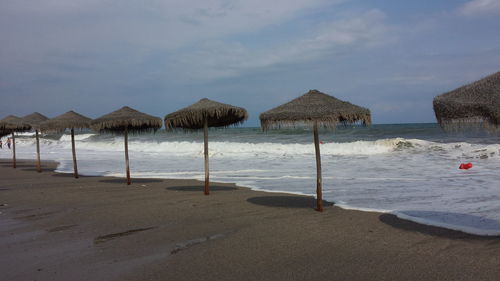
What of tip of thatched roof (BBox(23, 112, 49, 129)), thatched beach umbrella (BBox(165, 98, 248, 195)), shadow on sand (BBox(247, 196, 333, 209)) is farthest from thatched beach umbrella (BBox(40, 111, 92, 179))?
shadow on sand (BBox(247, 196, 333, 209))

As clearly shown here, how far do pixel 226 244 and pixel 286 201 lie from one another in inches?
118

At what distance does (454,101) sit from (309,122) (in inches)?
95.2

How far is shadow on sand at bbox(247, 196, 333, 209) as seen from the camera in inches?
289

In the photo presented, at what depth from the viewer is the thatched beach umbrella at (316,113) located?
6.20m

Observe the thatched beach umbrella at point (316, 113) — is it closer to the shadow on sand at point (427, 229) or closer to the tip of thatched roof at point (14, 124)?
the shadow on sand at point (427, 229)

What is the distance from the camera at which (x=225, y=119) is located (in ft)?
30.6

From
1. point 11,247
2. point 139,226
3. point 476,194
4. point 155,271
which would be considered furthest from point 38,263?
point 476,194

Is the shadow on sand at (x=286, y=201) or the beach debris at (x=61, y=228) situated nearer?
the beach debris at (x=61, y=228)

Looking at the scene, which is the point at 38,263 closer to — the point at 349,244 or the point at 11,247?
the point at 11,247

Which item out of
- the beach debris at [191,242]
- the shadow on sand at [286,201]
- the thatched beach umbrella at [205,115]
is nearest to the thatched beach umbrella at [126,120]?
the thatched beach umbrella at [205,115]

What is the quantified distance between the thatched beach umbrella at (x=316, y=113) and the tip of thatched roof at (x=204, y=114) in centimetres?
165

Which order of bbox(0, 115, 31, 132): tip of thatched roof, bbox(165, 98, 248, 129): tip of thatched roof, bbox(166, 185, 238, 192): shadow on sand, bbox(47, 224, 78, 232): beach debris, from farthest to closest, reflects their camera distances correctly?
bbox(0, 115, 31, 132): tip of thatched roof, bbox(166, 185, 238, 192): shadow on sand, bbox(165, 98, 248, 129): tip of thatched roof, bbox(47, 224, 78, 232): beach debris

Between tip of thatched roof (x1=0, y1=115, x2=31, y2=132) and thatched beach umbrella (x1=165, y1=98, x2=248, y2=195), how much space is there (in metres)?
9.09

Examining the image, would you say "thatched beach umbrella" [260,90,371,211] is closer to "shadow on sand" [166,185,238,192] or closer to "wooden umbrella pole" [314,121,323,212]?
"wooden umbrella pole" [314,121,323,212]
